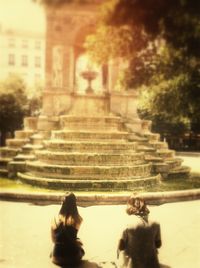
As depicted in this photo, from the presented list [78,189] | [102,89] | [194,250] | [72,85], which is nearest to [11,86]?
[72,85]

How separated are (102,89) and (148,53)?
30.0ft

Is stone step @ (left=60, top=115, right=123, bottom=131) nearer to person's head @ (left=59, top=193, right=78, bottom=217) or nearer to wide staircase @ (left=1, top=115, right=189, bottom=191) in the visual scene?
wide staircase @ (left=1, top=115, right=189, bottom=191)

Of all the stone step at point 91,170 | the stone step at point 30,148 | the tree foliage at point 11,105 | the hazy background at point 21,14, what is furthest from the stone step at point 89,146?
the hazy background at point 21,14

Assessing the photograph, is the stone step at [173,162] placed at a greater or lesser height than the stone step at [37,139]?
lesser

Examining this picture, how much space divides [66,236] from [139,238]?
49.2 inches

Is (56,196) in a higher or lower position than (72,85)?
lower

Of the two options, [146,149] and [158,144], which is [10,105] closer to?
[146,149]

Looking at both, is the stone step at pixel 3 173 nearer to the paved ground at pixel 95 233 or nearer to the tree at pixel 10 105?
the tree at pixel 10 105

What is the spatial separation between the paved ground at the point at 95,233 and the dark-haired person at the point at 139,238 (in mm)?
946

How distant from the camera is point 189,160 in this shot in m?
13.4

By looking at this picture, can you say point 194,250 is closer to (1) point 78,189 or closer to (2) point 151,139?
(1) point 78,189

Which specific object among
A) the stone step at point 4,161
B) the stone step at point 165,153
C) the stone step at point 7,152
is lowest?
the stone step at point 4,161

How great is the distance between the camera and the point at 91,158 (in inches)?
474

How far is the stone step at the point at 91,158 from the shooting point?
467 inches
